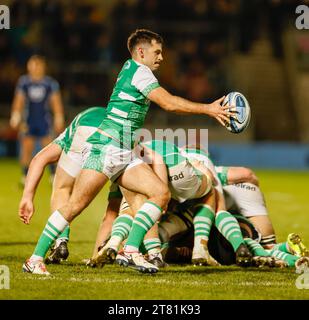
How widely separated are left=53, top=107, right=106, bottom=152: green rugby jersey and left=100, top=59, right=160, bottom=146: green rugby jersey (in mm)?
468

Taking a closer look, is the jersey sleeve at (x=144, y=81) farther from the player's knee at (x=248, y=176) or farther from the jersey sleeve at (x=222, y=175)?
the player's knee at (x=248, y=176)

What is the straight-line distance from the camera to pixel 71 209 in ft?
22.0

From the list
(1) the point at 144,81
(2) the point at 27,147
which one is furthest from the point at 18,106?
(1) the point at 144,81

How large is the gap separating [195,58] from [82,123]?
15599 mm

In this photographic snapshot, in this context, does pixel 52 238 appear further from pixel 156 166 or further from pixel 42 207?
pixel 42 207

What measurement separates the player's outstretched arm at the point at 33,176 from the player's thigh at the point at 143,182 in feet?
2.90

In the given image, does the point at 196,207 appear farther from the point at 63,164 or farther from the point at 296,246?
the point at 63,164

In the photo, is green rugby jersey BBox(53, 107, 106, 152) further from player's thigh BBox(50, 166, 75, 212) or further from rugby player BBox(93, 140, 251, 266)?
rugby player BBox(93, 140, 251, 266)

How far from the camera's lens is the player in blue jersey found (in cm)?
1514

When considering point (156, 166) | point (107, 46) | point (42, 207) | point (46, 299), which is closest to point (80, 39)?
point (107, 46)

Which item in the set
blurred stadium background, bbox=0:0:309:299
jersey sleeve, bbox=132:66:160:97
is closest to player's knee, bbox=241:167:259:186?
jersey sleeve, bbox=132:66:160:97

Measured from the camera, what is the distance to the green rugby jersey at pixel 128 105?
679cm

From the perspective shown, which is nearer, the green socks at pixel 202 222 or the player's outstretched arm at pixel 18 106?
the green socks at pixel 202 222

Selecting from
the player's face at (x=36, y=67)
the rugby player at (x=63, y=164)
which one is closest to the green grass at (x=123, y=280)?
the rugby player at (x=63, y=164)
